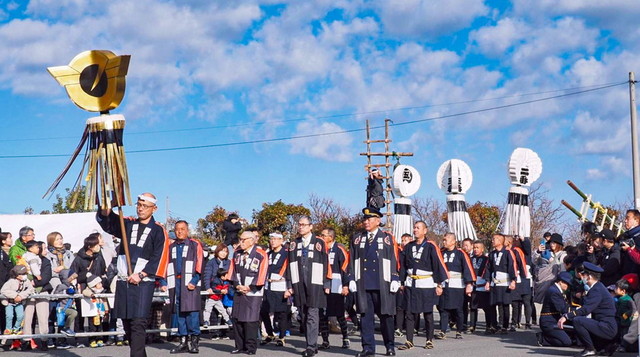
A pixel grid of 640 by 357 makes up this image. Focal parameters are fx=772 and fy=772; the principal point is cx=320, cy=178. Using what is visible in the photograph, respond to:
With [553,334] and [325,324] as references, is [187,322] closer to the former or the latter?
[325,324]

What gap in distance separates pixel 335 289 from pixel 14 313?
4.94 m

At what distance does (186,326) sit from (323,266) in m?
2.23

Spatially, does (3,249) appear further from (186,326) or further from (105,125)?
(105,125)

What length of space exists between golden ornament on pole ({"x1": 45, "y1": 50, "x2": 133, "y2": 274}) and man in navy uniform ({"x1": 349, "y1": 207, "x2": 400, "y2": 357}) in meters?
3.23

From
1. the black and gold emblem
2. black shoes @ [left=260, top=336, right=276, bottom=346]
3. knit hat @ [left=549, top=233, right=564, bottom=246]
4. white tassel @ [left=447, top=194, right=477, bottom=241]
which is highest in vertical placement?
the black and gold emblem

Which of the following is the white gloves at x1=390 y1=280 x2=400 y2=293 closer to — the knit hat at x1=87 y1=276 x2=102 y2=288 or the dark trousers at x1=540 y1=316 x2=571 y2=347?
the dark trousers at x1=540 y1=316 x2=571 y2=347

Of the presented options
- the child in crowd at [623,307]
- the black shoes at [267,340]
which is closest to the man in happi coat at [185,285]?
the black shoes at [267,340]

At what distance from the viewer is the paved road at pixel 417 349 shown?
36.2 feet

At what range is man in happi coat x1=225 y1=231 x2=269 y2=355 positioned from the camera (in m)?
11.3

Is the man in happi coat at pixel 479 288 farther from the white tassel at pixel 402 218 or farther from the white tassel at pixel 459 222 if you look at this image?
the white tassel at pixel 402 218

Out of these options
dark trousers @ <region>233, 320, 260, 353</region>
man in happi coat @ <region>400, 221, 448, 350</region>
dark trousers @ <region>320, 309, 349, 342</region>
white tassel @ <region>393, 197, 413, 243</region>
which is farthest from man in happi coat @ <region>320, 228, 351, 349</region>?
white tassel @ <region>393, 197, 413, 243</region>

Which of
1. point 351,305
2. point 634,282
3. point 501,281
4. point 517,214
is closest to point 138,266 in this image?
point 351,305

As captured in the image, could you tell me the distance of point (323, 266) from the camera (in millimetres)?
11398

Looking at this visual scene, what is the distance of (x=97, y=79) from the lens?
28.4ft
